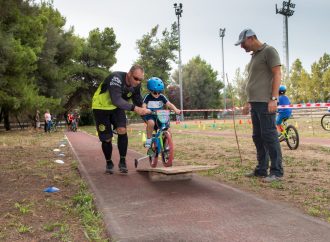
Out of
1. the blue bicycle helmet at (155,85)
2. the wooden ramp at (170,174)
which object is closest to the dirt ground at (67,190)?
the wooden ramp at (170,174)

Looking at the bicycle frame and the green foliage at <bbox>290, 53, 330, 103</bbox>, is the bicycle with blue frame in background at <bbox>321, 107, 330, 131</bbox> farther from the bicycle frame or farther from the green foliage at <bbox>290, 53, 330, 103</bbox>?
the green foliage at <bbox>290, 53, 330, 103</bbox>

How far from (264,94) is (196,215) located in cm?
266

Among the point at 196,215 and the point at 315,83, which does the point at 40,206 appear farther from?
the point at 315,83

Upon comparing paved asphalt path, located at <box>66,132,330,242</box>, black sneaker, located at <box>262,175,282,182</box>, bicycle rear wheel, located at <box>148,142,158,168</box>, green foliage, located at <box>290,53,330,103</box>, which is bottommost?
paved asphalt path, located at <box>66,132,330,242</box>

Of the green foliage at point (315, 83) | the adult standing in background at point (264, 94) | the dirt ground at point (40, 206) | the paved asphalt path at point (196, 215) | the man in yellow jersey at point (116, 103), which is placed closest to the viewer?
the paved asphalt path at point (196, 215)

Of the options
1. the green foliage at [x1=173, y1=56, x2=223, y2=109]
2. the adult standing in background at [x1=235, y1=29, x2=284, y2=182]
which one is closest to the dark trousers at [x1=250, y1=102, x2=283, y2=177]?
the adult standing in background at [x1=235, y1=29, x2=284, y2=182]

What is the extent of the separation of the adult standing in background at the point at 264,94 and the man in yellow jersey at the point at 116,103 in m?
1.77

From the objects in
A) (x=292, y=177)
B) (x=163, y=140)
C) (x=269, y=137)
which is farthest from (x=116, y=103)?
(x=292, y=177)

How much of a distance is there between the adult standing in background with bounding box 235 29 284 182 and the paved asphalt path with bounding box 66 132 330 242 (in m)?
0.95

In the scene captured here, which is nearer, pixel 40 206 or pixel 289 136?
pixel 40 206

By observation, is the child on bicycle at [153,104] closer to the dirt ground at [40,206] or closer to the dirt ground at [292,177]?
the dirt ground at [292,177]

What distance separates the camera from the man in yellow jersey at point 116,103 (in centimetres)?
655

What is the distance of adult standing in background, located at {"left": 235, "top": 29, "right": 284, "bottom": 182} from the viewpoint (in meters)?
5.93

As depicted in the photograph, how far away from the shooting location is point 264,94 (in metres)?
6.05
